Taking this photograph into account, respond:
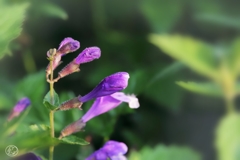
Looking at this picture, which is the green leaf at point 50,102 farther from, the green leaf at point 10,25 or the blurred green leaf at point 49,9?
the blurred green leaf at point 49,9

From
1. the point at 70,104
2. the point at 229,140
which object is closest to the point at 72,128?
the point at 70,104

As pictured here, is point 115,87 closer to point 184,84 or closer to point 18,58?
point 184,84

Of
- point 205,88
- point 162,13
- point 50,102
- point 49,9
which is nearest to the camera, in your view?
point 50,102

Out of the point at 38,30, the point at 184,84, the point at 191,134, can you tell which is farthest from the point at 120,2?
the point at 184,84

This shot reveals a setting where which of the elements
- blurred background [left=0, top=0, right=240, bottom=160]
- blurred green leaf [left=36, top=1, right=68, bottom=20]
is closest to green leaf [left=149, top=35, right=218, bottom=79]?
blurred background [left=0, top=0, right=240, bottom=160]

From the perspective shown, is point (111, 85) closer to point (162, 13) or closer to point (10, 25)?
point (10, 25)

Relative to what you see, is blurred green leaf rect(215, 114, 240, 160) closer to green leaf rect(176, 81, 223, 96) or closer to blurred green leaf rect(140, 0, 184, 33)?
green leaf rect(176, 81, 223, 96)

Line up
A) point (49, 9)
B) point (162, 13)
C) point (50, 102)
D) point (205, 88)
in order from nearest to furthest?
point (50, 102)
point (205, 88)
point (49, 9)
point (162, 13)
